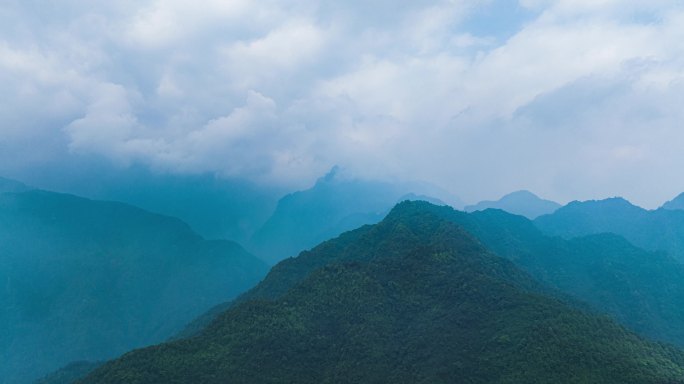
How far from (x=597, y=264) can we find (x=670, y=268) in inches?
771

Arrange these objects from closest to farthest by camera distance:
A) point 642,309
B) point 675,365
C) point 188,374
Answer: point 675,365, point 188,374, point 642,309

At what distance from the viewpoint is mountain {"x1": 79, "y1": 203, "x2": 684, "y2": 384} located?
61.0m

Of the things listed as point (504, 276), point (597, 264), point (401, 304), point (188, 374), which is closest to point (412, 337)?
point (401, 304)

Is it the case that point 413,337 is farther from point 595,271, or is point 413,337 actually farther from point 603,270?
point 595,271

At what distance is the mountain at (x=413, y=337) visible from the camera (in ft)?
200

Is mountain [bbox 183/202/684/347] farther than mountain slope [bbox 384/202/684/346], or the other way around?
mountain [bbox 183/202/684/347]

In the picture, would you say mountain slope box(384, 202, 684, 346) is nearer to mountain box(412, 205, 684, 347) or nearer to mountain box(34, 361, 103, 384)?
mountain box(412, 205, 684, 347)

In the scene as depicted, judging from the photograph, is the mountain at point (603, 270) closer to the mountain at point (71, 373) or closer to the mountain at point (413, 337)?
the mountain at point (413, 337)

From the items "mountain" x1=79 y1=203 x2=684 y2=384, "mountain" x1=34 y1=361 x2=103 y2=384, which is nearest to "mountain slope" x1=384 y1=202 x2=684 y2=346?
"mountain" x1=79 y1=203 x2=684 y2=384

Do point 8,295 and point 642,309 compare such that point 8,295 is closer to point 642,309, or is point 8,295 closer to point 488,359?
point 488,359

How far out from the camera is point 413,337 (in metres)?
76.8

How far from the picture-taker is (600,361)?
189 feet

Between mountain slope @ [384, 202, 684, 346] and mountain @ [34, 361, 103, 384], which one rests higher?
mountain @ [34, 361, 103, 384]

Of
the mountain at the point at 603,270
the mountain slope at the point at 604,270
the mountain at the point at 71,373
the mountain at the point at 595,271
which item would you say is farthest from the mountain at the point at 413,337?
the mountain at the point at 71,373
